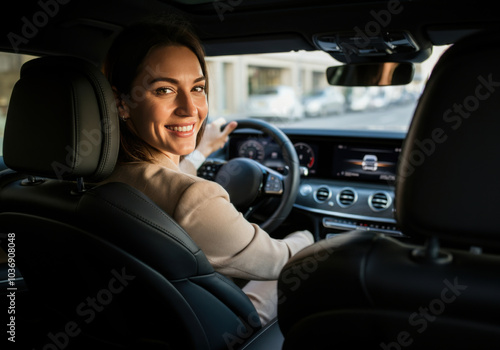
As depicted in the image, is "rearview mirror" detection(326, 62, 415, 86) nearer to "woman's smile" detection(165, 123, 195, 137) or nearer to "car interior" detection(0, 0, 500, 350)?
"car interior" detection(0, 0, 500, 350)

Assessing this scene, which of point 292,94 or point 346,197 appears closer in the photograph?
point 346,197

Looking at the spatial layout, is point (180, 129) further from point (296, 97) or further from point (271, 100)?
point (296, 97)

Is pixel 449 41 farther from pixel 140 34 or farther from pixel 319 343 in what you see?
pixel 319 343

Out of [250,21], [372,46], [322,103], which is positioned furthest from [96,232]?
[322,103]

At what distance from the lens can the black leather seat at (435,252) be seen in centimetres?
89

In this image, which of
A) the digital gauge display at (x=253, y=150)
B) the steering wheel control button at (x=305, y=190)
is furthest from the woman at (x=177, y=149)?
the digital gauge display at (x=253, y=150)

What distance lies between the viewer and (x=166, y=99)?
1809 mm

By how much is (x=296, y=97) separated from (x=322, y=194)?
5267mm

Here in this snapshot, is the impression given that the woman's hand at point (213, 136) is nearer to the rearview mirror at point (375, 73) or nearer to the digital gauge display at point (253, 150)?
the digital gauge display at point (253, 150)

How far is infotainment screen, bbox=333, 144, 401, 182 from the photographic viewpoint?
2.90 meters

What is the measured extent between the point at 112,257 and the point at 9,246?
554mm

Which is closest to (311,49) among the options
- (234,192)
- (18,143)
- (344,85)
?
(344,85)

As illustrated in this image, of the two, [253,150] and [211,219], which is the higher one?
[211,219]

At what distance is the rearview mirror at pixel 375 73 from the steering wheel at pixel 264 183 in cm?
46
